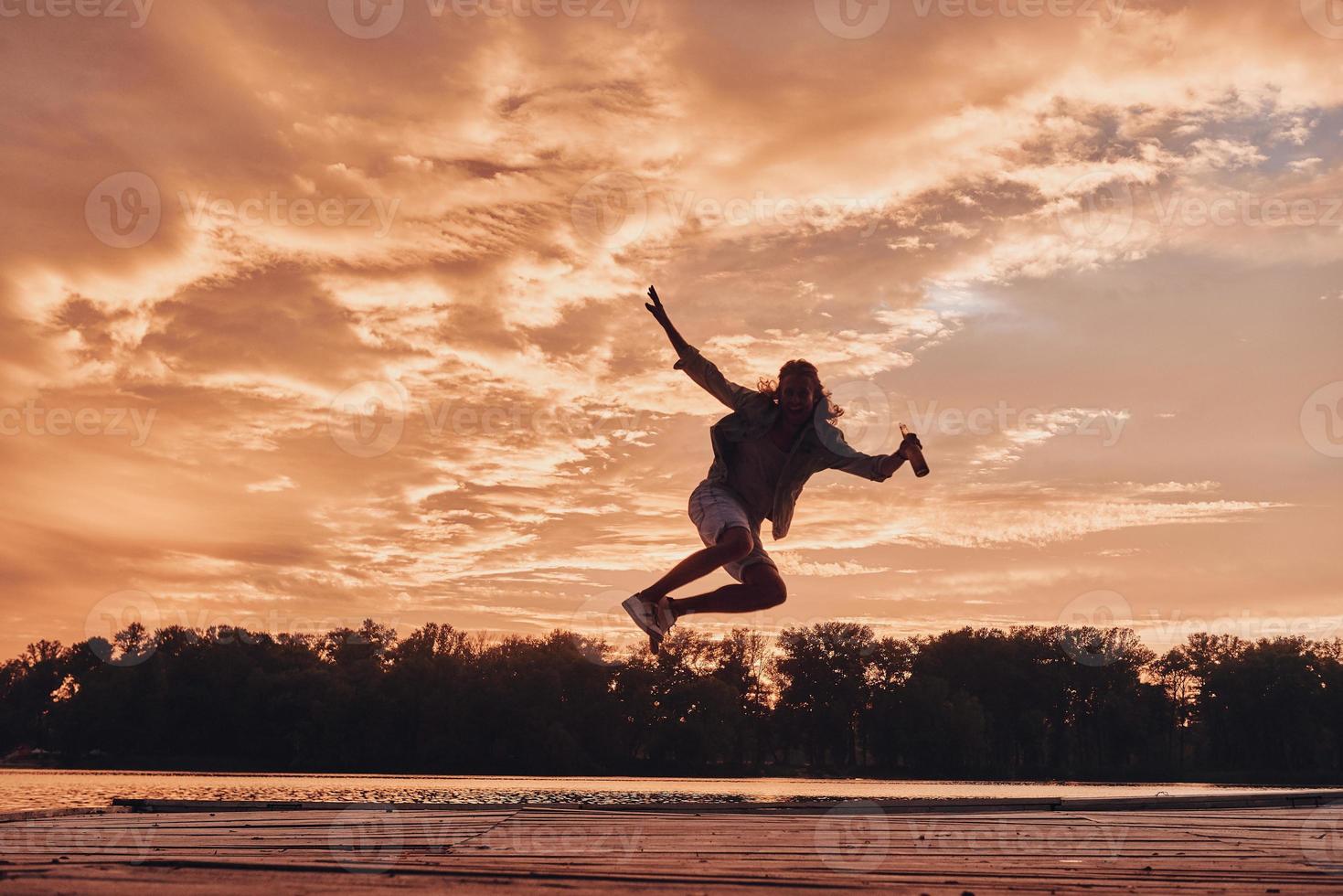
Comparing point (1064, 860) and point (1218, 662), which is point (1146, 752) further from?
point (1064, 860)

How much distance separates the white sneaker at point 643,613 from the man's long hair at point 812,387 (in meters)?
1.88

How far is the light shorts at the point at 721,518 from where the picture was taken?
7.33 metres

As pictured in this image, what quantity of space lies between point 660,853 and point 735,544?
9.66 feet

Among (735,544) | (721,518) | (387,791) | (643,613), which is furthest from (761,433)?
(387,791)

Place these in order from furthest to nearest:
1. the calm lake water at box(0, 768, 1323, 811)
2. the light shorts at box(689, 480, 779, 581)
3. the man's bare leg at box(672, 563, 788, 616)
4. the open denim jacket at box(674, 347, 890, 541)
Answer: the calm lake water at box(0, 768, 1323, 811) < the open denim jacket at box(674, 347, 890, 541) < the man's bare leg at box(672, 563, 788, 616) < the light shorts at box(689, 480, 779, 581)

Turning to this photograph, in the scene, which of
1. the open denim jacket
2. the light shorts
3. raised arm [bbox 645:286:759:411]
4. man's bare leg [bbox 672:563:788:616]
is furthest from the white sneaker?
raised arm [bbox 645:286:759:411]

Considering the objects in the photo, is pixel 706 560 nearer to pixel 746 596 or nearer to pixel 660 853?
pixel 746 596

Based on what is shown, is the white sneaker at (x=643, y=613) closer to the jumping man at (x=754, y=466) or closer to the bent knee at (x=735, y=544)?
the jumping man at (x=754, y=466)

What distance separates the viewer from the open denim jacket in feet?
26.1

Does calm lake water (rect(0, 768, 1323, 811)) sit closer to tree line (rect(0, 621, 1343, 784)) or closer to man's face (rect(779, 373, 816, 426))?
man's face (rect(779, 373, 816, 426))

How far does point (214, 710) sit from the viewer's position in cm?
7700

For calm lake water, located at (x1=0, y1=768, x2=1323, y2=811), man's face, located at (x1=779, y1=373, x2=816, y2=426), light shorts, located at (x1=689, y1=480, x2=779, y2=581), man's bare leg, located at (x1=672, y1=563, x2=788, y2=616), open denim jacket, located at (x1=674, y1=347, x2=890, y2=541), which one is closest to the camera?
light shorts, located at (x1=689, y1=480, x2=779, y2=581)

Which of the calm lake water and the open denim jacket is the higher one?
the open denim jacket

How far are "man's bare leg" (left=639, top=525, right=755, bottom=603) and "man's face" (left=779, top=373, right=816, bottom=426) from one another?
1145 mm
